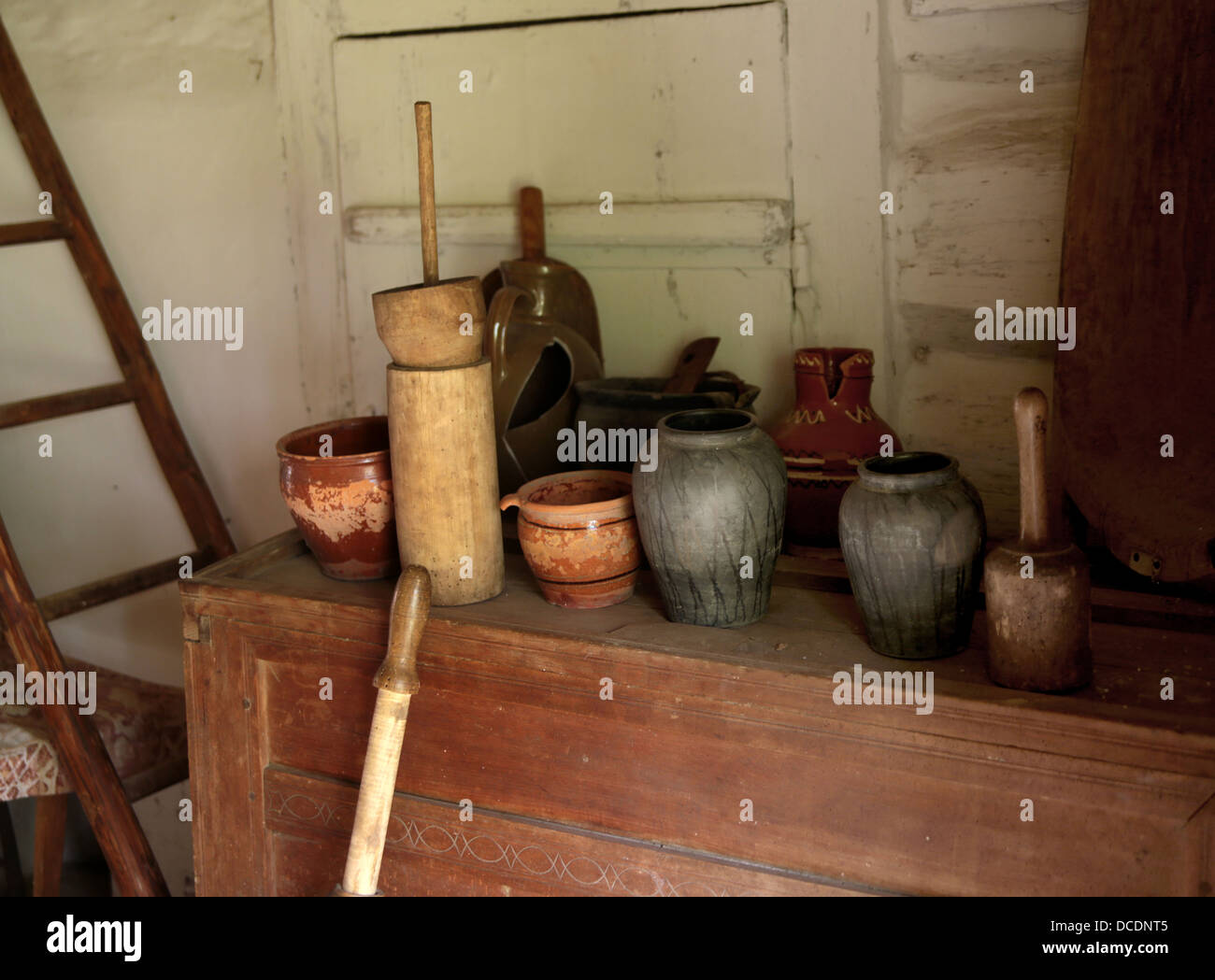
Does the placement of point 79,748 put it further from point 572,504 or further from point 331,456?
point 572,504

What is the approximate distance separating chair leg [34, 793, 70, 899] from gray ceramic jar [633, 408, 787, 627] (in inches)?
47.5

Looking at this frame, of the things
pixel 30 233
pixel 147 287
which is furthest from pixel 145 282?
pixel 30 233

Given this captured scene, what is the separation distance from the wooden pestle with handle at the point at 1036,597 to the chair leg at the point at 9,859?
83.4 inches

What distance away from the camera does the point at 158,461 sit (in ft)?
7.16

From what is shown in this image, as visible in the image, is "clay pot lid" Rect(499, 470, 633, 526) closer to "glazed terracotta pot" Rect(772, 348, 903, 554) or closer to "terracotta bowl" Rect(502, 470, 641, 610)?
"terracotta bowl" Rect(502, 470, 641, 610)

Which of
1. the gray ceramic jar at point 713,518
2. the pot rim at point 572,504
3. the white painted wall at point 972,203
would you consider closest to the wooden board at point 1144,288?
the white painted wall at point 972,203

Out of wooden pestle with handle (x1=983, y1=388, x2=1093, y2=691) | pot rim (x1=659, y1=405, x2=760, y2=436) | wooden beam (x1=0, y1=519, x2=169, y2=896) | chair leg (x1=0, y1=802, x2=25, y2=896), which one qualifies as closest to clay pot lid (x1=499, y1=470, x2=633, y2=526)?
pot rim (x1=659, y1=405, x2=760, y2=436)

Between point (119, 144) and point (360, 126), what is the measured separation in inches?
21.7

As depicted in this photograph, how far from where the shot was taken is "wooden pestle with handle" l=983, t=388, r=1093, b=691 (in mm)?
1109

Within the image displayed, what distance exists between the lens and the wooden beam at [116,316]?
6.89ft

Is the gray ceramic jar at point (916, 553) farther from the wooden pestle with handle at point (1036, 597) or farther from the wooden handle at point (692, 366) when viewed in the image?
the wooden handle at point (692, 366)

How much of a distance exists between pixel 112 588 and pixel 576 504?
1017 mm

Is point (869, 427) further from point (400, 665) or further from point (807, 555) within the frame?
point (400, 665)
